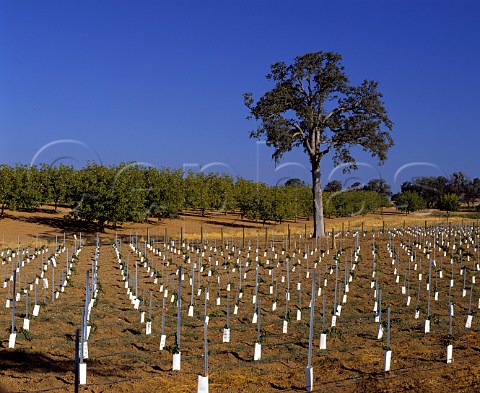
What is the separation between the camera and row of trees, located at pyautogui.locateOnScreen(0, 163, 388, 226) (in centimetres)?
4300

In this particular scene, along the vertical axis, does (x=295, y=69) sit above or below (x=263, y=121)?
above

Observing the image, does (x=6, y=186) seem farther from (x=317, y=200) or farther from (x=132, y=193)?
(x=317, y=200)

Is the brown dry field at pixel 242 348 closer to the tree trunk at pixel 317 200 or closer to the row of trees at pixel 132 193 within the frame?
the tree trunk at pixel 317 200

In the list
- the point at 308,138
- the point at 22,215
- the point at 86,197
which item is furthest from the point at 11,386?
the point at 22,215

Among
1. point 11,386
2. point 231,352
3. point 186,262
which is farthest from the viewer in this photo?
point 186,262

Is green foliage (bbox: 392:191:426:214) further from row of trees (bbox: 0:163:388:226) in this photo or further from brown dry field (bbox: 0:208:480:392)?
brown dry field (bbox: 0:208:480:392)

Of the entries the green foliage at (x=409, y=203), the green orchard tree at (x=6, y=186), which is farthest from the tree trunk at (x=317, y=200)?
the green foliage at (x=409, y=203)

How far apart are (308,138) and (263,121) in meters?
3.35

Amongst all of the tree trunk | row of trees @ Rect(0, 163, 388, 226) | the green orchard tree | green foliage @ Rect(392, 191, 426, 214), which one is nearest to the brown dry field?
the tree trunk

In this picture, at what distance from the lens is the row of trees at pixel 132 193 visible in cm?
4300

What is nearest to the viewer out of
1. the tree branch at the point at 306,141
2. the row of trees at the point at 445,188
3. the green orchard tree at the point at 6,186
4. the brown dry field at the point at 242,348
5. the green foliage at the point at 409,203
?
the brown dry field at the point at 242,348

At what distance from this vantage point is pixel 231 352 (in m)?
12.4

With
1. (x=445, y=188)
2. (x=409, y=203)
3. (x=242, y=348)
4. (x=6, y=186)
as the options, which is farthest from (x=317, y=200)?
(x=445, y=188)

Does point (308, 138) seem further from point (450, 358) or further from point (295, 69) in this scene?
point (450, 358)
